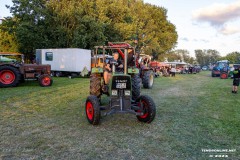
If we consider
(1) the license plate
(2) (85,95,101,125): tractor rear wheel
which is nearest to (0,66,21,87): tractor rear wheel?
(2) (85,95,101,125): tractor rear wheel

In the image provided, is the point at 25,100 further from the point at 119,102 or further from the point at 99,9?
the point at 99,9

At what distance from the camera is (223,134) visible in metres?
4.95

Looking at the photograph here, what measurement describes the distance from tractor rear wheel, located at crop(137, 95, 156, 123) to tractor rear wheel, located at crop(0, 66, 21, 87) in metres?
9.10

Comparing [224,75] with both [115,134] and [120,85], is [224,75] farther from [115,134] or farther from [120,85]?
[115,134]

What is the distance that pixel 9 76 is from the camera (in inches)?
485

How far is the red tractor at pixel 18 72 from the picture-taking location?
40.0 feet

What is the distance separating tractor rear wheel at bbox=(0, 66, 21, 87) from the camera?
1216 cm

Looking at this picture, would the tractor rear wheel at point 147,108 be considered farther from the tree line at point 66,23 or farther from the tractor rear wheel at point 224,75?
the tractor rear wheel at point 224,75

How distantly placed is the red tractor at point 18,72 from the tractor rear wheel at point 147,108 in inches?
345

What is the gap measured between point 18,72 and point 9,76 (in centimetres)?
53

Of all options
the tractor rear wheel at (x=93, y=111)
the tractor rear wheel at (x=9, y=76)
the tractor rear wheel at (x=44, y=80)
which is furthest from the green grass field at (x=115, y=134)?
the tractor rear wheel at (x=44, y=80)

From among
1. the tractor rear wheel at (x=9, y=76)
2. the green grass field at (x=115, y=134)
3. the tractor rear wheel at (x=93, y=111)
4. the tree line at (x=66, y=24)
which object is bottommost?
the green grass field at (x=115, y=134)

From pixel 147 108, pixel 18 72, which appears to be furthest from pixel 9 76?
pixel 147 108

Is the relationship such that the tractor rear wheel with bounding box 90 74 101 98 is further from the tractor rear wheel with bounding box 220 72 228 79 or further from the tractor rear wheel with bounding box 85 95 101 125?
the tractor rear wheel with bounding box 220 72 228 79
